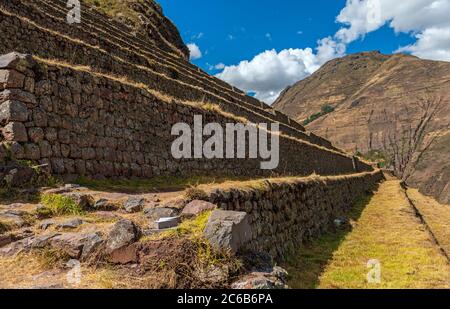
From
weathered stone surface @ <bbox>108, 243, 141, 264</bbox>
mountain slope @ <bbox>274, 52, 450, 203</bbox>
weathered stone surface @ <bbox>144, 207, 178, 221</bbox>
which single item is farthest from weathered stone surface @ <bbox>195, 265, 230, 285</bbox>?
mountain slope @ <bbox>274, 52, 450, 203</bbox>

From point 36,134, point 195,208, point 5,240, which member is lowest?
point 5,240

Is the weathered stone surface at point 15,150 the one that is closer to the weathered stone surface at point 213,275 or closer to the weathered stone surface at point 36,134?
the weathered stone surface at point 36,134

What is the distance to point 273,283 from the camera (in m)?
4.14

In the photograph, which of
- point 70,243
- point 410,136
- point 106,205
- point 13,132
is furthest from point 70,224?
point 410,136

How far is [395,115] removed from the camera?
9712 cm

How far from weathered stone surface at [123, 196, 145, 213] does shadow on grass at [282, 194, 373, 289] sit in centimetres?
274

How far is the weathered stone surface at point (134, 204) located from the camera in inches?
235

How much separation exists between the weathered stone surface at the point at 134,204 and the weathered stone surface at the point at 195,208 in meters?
0.81

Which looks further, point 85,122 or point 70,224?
point 85,122

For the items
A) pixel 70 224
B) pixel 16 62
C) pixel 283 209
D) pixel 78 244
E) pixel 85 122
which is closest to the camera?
pixel 78 244

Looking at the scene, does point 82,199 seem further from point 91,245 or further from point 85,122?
point 85,122

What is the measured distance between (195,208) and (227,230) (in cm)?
123

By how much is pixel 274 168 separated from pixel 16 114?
1196 cm

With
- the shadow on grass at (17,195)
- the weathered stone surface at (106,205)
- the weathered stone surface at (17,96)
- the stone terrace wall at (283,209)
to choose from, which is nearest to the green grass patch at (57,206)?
the shadow on grass at (17,195)
